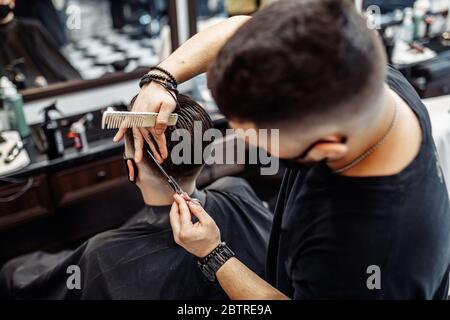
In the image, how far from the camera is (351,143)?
82cm

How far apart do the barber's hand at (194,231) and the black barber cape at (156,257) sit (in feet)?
1.25

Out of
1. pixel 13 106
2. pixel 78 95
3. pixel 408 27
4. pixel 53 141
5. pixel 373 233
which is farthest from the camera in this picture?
pixel 408 27

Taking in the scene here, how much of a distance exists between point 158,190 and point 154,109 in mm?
378

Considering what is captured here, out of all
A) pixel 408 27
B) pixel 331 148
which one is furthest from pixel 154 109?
pixel 408 27

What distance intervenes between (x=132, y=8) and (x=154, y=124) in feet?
6.03

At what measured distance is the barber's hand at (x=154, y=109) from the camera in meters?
1.16

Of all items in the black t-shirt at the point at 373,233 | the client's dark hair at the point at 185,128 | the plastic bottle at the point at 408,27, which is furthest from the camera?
the plastic bottle at the point at 408,27

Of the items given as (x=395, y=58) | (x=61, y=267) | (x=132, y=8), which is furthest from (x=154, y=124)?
(x=395, y=58)

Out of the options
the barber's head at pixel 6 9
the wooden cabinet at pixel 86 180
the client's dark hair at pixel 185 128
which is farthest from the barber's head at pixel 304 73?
the barber's head at pixel 6 9

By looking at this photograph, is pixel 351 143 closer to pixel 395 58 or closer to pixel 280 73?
pixel 280 73

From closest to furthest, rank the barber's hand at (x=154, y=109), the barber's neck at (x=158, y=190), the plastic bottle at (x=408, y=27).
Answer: the barber's hand at (x=154, y=109) → the barber's neck at (x=158, y=190) → the plastic bottle at (x=408, y=27)

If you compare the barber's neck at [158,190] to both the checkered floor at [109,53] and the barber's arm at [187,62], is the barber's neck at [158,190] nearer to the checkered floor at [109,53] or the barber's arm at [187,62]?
the barber's arm at [187,62]

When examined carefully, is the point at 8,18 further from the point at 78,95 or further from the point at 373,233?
the point at 373,233

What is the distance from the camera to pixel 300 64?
69 cm
